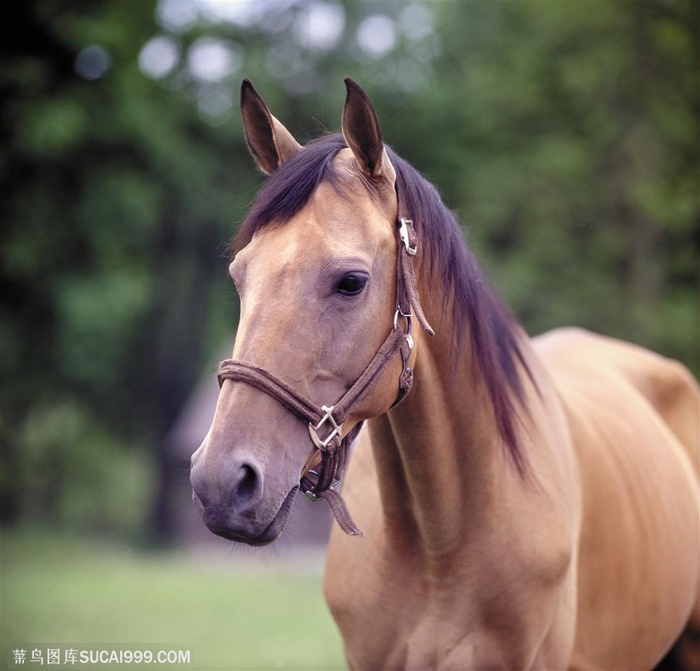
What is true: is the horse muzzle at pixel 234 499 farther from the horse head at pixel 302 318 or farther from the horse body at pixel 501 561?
the horse body at pixel 501 561

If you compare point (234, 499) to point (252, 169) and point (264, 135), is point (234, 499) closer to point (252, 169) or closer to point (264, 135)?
point (264, 135)

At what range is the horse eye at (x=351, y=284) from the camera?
2.38 meters

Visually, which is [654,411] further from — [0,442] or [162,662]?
[0,442]

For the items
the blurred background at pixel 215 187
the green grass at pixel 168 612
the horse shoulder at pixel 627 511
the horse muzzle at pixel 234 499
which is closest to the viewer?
the horse muzzle at pixel 234 499

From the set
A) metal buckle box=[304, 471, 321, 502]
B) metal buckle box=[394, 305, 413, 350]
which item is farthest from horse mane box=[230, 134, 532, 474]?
metal buckle box=[304, 471, 321, 502]

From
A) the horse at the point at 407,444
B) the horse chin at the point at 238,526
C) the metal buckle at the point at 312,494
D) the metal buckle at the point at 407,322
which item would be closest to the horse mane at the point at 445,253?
the horse at the point at 407,444

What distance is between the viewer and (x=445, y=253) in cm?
283

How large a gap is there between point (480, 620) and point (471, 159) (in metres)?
20.3

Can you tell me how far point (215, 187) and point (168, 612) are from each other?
49.4 ft

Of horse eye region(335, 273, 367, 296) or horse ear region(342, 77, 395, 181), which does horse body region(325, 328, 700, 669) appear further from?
horse ear region(342, 77, 395, 181)

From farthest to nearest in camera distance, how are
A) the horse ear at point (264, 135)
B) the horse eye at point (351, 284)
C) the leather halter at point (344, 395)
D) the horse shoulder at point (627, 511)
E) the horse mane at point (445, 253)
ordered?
1. the horse shoulder at point (627, 511)
2. the horse ear at point (264, 135)
3. the horse mane at point (445, 253)
4. the horse eye at point (351, 284)
5. the leather halter at point (344, 395)

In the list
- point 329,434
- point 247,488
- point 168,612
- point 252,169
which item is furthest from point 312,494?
point 252,169

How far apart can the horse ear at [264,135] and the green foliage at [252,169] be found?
1328 centimetres

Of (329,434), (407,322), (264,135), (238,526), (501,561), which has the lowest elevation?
(501,561)
